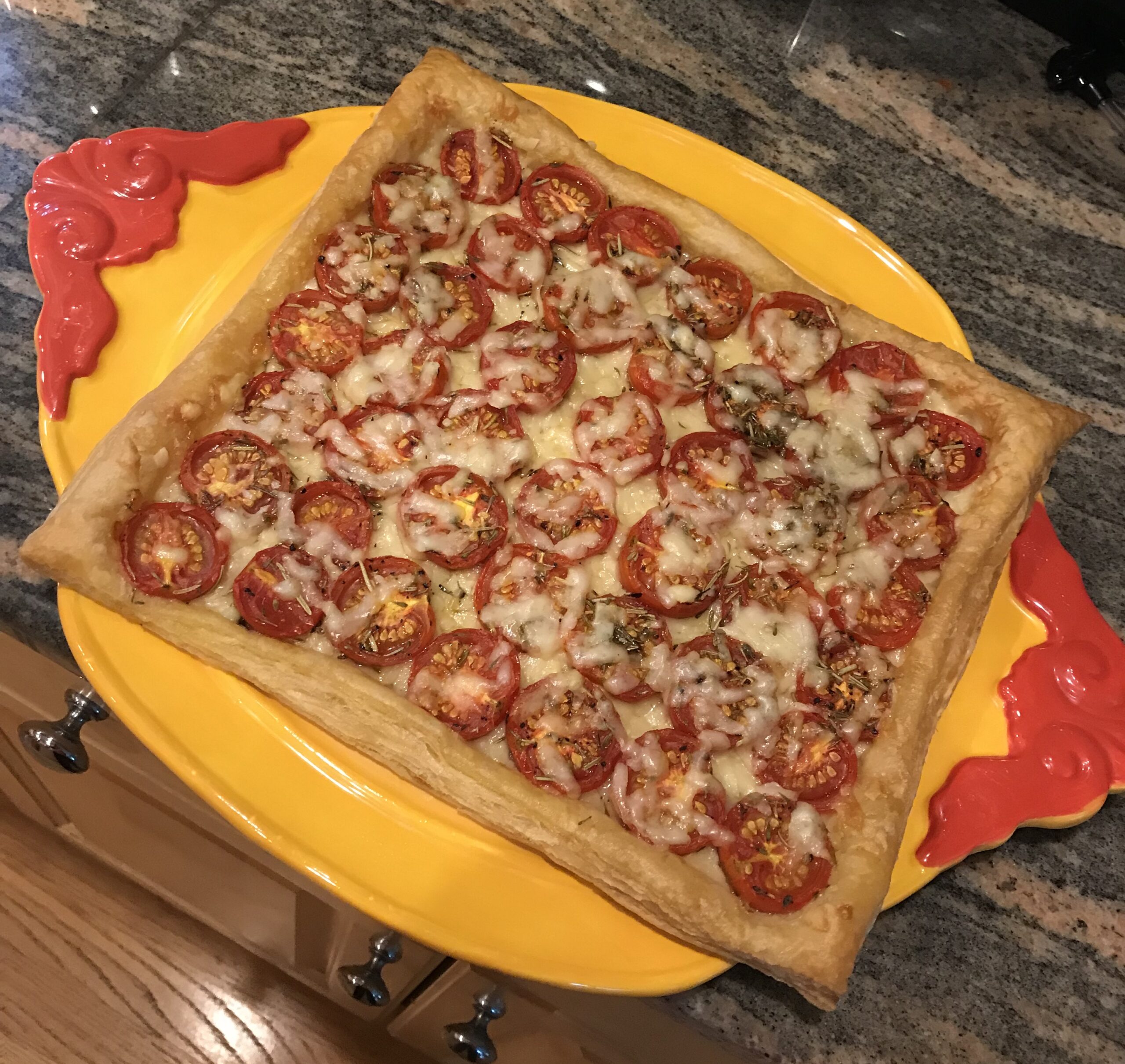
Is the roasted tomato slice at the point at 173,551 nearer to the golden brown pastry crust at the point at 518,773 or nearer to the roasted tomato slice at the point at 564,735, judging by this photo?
the golden brown pastry crust at the point at 518,773

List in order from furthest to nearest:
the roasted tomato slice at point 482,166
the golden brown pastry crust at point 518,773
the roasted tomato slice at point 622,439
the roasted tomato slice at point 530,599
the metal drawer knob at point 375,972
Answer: the roasted tomato slice at point 482,166 → the metal drawer knob at point 375,972 → the roasted tomato slice at point 622,439 → the roasted tomato slice at point 530,599 → the golden brown pastry crust at point 518,773

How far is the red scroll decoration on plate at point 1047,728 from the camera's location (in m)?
2.25

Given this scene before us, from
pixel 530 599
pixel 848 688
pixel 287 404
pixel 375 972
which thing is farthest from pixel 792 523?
pixel 375 972

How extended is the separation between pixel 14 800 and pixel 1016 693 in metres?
3.83

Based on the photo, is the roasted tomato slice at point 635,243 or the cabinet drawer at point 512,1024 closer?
the cabinet drawer at point 512,1024

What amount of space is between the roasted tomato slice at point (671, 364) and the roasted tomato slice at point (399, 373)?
0.55 meters

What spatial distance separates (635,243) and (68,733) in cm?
213

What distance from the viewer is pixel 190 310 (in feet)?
8.66

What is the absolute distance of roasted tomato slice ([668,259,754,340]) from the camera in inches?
106

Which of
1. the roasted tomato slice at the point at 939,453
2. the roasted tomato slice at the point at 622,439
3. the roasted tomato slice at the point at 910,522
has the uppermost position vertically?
the roasted tomato slice at the point at 939,453

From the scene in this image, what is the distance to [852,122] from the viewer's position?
3.55m

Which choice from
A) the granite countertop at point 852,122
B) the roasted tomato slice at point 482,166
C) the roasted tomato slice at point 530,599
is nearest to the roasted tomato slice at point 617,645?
the roasted tomato slice at point 530,599

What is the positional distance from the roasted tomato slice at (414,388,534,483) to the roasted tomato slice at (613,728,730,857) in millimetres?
801

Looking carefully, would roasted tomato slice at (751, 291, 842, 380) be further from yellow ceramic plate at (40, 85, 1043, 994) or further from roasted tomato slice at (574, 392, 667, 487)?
yellow ceramic plate at (40, 85, 1043, 994)
